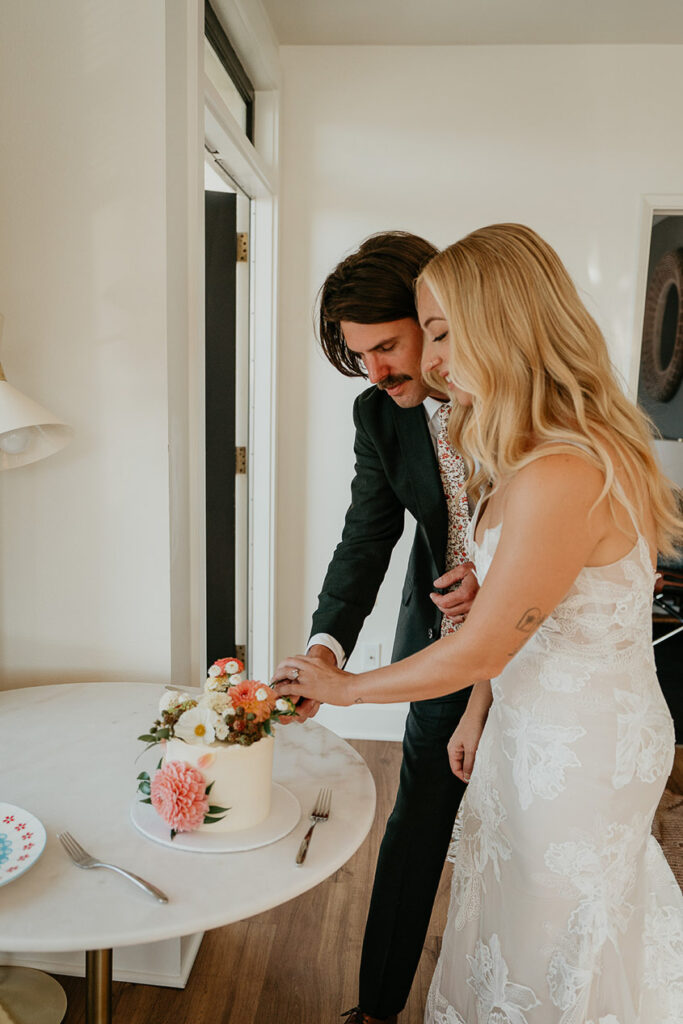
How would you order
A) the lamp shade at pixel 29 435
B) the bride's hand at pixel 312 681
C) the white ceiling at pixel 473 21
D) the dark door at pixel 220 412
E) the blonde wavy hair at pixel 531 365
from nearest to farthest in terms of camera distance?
the blonde wavy hair at pixel 531 365
the bride's hand at pixel 312 681
the lamp shade at pixel 29 435
the white ceiling at pixel 473 21
the dark door at pixel 220 412

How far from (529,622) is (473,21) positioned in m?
2.55

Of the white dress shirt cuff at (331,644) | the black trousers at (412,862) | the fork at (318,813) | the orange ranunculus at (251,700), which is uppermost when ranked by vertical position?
the orange ranunculus at (251,700)

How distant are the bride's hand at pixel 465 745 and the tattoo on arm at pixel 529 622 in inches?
18.2

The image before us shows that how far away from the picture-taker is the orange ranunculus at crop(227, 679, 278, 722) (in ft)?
3.40

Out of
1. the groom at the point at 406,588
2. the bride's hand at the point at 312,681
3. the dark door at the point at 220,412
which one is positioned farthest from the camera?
the dark door at the point at 220,412

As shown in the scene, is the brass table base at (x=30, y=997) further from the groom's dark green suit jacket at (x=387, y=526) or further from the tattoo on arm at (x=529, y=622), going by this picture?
the tattoo on arm at (x=529, y=622)

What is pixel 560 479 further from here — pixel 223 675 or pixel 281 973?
pixel 281 973

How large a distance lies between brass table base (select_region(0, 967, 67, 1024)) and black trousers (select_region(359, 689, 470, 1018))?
673mm

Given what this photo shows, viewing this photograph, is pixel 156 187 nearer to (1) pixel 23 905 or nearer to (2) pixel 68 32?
(2) pixel 68 32

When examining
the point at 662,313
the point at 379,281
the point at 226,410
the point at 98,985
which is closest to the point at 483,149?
the point at 662,313

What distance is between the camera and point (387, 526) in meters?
1.88

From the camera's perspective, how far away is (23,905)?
2.99ft

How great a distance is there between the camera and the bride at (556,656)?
109 centimetres

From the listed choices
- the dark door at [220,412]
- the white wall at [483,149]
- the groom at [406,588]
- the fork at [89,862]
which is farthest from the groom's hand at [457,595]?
the white wall at [483,149]
